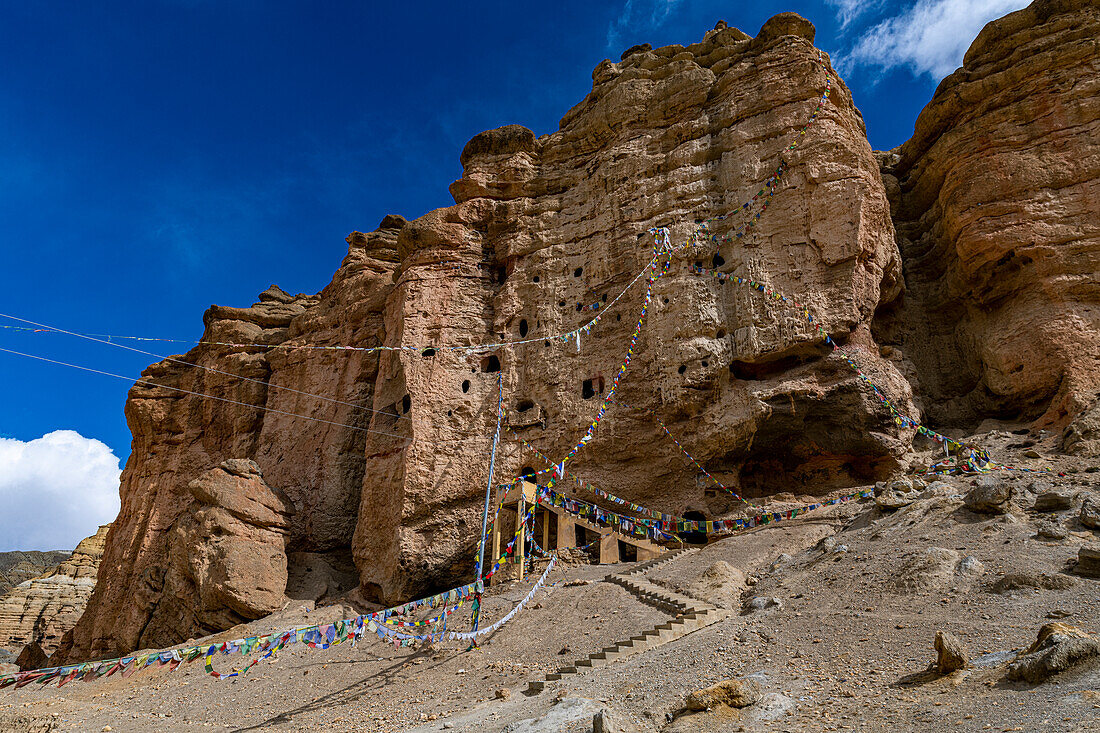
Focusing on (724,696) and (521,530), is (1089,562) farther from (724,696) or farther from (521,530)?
(521,530)

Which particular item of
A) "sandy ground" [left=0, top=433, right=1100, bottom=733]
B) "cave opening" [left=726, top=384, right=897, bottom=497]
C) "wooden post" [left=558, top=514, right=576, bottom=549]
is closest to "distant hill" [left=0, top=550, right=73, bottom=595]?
"sandy ground" [left=0, top=433, right=1100, bottom=733]

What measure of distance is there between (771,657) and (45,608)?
151ft

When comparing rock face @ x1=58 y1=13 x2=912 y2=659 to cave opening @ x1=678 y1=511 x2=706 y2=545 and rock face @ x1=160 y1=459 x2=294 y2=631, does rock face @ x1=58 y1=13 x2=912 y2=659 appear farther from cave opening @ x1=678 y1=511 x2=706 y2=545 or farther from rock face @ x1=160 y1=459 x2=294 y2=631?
cave opening @ x1=678 y1=511 x2=706 y2=545

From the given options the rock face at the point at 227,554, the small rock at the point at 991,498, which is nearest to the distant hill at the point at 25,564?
the rock face at the point at 227,554

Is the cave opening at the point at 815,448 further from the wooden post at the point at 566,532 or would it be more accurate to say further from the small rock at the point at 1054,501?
the small rock at the point at 1054,501

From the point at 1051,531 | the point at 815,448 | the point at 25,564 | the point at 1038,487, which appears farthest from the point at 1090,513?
the point at 25,564

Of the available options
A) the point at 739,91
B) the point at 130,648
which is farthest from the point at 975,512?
the point at 130,648

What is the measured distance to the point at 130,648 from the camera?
24.1 metres

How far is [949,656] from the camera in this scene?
24.0ft

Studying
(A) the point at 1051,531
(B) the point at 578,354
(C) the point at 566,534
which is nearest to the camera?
(A) the point at 1051,531

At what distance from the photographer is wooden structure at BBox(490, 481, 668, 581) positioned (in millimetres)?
19141

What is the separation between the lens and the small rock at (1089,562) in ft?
31.8

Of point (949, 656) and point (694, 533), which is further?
point (694, 533)

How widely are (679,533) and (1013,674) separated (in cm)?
1432
